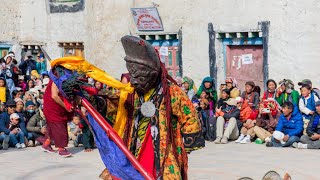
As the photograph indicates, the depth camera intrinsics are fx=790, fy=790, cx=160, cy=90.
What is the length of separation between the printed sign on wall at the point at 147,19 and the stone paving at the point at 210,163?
15.9ft

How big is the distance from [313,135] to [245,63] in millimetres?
3966

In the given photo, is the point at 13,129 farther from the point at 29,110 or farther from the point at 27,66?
the point at 27,66

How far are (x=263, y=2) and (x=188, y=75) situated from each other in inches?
107

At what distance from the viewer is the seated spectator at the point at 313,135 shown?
13.4 meters

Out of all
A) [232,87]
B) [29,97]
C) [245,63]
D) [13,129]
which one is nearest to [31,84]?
[29,97]

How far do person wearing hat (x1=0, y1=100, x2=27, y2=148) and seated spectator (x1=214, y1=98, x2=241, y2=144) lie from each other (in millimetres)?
3554

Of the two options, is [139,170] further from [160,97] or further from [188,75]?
[188,75]

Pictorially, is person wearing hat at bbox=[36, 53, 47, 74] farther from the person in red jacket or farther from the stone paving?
the person in red jacket

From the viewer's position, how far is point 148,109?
7.09 m

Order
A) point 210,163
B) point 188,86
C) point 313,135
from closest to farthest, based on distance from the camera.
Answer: point 210,163 → point 313,135 → point 188,86

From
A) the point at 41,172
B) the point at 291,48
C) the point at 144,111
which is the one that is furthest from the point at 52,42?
the point at 144,111

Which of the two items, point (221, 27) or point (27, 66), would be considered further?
point (27, 66)

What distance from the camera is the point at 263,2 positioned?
635 inches

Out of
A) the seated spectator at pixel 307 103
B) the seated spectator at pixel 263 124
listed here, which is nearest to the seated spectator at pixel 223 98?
the seated spectator at pixel 263 124
